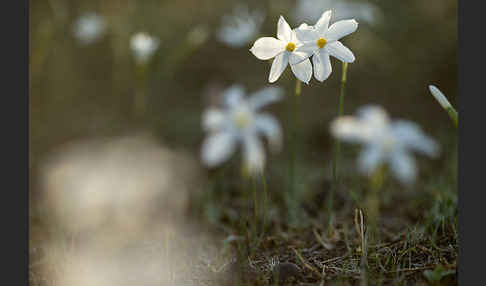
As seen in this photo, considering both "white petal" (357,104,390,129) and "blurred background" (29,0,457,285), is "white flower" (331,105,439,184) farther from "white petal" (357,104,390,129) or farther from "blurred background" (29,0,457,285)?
"blurred background" (29,0,457,285)

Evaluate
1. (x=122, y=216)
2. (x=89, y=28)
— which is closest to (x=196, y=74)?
(x=89, y=28)

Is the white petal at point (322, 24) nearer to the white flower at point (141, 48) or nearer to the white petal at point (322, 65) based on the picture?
the white petal at point (322, 65)

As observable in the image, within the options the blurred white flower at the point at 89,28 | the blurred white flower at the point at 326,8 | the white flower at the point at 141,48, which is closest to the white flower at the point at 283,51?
the white flower at the point at 141,48

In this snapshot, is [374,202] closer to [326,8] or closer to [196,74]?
[326,8]

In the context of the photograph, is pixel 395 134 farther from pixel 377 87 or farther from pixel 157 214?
pixel 377 87

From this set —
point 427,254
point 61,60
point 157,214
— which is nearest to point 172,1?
point 61,60

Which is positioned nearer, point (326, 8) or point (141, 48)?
point (141, 48)
